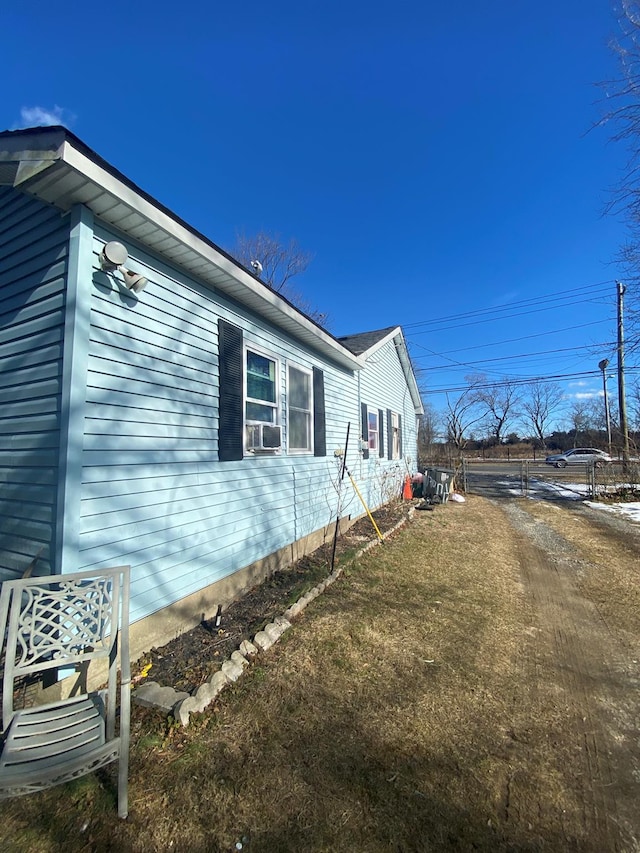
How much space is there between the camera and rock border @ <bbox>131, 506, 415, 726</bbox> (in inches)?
96.5

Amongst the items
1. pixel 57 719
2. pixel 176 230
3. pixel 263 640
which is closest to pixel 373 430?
pixel 263 640

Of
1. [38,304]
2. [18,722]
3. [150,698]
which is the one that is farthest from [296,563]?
[38,304]

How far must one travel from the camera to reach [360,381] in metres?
8.99

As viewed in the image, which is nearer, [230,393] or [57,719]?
[57,719]

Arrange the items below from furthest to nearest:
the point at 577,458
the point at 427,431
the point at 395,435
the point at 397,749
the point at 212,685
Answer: the point at 427,431
the point at 577,458
the point at 395,435
the point at 212,685
the point at 397,749

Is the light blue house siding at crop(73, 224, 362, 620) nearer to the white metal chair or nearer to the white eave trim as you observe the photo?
the white eave trim

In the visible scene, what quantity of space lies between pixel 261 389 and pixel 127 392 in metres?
2.14

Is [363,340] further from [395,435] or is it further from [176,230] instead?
[176,230]

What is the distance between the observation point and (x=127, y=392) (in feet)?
9.86

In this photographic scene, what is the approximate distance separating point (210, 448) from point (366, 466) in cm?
566

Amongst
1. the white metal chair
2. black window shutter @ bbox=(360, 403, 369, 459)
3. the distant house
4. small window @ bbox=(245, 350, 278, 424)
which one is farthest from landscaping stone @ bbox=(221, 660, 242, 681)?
black window shutter @ bbox=(360, 403, 369, 459)

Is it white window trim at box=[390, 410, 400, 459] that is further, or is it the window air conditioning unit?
white window trim at box=[390, 410, 400, 459]

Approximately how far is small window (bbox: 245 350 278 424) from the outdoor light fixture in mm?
1804

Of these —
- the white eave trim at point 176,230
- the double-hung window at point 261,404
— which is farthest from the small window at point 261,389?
the white eave trim at point 176,230
